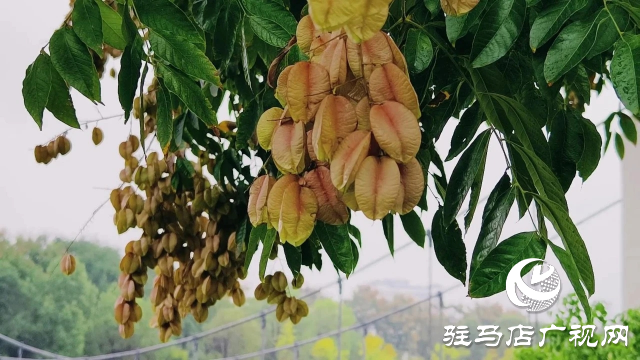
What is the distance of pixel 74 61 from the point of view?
48 centimetres

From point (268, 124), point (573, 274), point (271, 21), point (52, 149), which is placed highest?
point (52, 149)

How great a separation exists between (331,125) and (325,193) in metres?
0.05

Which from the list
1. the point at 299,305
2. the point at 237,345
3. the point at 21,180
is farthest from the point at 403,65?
the point at 237,345

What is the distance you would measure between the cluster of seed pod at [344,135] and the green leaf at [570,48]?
0.17 m

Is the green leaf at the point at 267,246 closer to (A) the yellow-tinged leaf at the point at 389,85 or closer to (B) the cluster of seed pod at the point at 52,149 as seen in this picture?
(A) the yellow-tinged leaf at the point at 389,85

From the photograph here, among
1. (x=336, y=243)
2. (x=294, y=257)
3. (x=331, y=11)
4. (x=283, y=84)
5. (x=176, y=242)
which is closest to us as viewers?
(x=331, y=11)

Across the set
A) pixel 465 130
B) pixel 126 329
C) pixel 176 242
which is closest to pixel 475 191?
pixel 465 130

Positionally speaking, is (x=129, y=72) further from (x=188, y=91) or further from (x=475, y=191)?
(x=475, y=191)

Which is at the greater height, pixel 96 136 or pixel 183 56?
pixel 96 136

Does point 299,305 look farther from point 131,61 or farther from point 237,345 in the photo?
point 237,345

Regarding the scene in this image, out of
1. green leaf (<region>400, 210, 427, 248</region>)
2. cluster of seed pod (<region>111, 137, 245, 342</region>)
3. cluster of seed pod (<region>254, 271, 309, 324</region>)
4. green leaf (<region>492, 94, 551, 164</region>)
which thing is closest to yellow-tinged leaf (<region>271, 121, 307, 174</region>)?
green leaf (<region>492, 94, 551, 164</region>)

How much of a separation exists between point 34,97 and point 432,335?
2080 mm

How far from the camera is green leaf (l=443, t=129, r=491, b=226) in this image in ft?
1.65

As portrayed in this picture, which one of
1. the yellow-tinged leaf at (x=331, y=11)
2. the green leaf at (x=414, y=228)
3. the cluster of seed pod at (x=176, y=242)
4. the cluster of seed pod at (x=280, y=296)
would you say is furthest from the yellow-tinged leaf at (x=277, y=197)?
the cluster of seed pod at (x=280, y=296)
